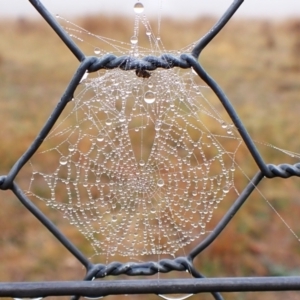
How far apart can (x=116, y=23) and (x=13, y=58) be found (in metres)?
0.55

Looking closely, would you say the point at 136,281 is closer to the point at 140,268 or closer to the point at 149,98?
the point at 140,268

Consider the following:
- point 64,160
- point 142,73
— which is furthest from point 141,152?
point 142,73

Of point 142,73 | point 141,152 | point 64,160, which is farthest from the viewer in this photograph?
point 141,152

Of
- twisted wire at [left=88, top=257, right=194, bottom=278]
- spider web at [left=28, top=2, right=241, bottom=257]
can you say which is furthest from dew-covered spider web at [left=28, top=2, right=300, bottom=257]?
twisted wire at [left=88, top=257, right=194, bottom=278]

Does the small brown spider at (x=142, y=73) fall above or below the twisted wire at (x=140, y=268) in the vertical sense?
above

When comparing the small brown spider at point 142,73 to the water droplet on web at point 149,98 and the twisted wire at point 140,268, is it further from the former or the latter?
the twisted wire at point 140,268

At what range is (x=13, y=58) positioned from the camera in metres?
2.29

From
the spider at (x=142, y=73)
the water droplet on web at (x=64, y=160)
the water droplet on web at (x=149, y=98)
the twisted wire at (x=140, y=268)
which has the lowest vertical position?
the twisted wire at (x=140, y=268)

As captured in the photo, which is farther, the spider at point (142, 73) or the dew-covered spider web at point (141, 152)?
the dew-covered spider web at point (141, 152)

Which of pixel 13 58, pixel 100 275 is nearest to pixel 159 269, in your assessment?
pixel 100 275

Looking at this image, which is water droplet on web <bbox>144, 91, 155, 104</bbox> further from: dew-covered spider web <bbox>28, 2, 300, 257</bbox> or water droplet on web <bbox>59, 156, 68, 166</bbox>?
water droplet on web <bbox>59, 156, 68, 166</bbox>

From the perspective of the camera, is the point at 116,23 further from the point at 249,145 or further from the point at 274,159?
the point at 249,145

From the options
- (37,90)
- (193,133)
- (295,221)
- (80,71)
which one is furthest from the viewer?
(37,90)

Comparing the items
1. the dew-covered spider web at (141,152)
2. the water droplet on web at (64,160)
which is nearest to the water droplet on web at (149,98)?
the dew-covered spider web at (141,152)
